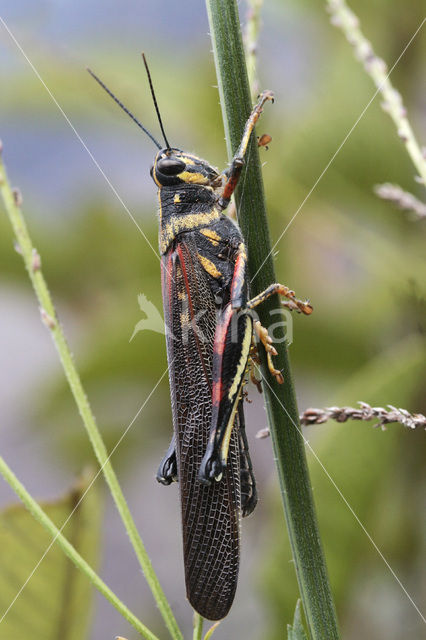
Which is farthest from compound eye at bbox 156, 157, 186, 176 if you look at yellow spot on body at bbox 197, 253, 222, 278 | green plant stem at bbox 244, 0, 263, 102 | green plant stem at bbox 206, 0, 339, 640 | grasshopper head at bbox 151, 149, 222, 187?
green plant stem at bbox 206, 0, 339, 640

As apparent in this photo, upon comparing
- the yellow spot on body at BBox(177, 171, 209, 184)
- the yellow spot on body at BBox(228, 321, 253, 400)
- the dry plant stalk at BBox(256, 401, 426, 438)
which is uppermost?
the yellow spot on body at BBox(177, 171, 209, 184)

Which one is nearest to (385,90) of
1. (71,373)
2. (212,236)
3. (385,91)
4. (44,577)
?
(385,91)

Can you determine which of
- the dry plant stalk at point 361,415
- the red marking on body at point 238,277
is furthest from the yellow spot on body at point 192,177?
the dry plant stalk at point 361,415

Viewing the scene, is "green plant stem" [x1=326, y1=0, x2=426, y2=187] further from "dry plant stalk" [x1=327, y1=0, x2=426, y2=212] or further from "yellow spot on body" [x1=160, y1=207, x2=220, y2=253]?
"yellow spot on body" [x1=160, y1=207, x2=220, y2=253]

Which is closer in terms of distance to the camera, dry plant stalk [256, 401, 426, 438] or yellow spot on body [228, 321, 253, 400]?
dry plant stalk [256, 401, 426, 438]

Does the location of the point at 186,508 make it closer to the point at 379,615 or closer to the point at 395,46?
the point at 379,615

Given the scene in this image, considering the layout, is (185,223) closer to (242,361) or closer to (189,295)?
(189,295)
